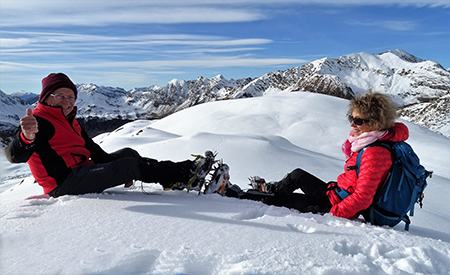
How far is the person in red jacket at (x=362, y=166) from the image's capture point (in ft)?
8.87

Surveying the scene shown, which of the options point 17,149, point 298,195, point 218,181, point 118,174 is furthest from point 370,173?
point 17,149

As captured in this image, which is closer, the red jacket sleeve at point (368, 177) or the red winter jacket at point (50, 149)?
the red jacket sleeve at point (368, 177)

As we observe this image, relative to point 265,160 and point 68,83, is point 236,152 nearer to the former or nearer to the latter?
point 265,160

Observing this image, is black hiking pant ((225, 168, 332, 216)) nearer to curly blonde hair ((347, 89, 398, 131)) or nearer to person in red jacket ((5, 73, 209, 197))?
person in red jacket ((5, 73, 209, 197))

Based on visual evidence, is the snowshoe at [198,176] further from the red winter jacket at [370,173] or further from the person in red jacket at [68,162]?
the red winter jacket at [370,173]

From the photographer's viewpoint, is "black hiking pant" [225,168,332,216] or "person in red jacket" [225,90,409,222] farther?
"black hiking pant" [225,168,332,216]

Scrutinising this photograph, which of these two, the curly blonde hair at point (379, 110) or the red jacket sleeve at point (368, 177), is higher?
the curly blonde hair at point (379, 110)

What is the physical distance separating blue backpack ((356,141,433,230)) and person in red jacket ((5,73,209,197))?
6.67 feet

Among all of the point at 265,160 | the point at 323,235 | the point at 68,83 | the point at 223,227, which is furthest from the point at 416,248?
the point at 265,160

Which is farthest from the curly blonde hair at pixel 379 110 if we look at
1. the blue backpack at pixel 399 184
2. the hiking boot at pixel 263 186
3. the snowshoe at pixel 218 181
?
the snowshoe at pixel 218 181

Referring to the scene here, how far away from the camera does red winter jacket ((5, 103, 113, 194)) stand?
280 centimetres

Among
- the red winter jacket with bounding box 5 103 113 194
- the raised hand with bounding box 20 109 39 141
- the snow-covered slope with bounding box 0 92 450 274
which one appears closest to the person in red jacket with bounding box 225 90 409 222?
the snow-covered slope with bounding box 0 92 450 274

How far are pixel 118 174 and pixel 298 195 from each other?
2.16 meters

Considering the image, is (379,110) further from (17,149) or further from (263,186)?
(17,149)
